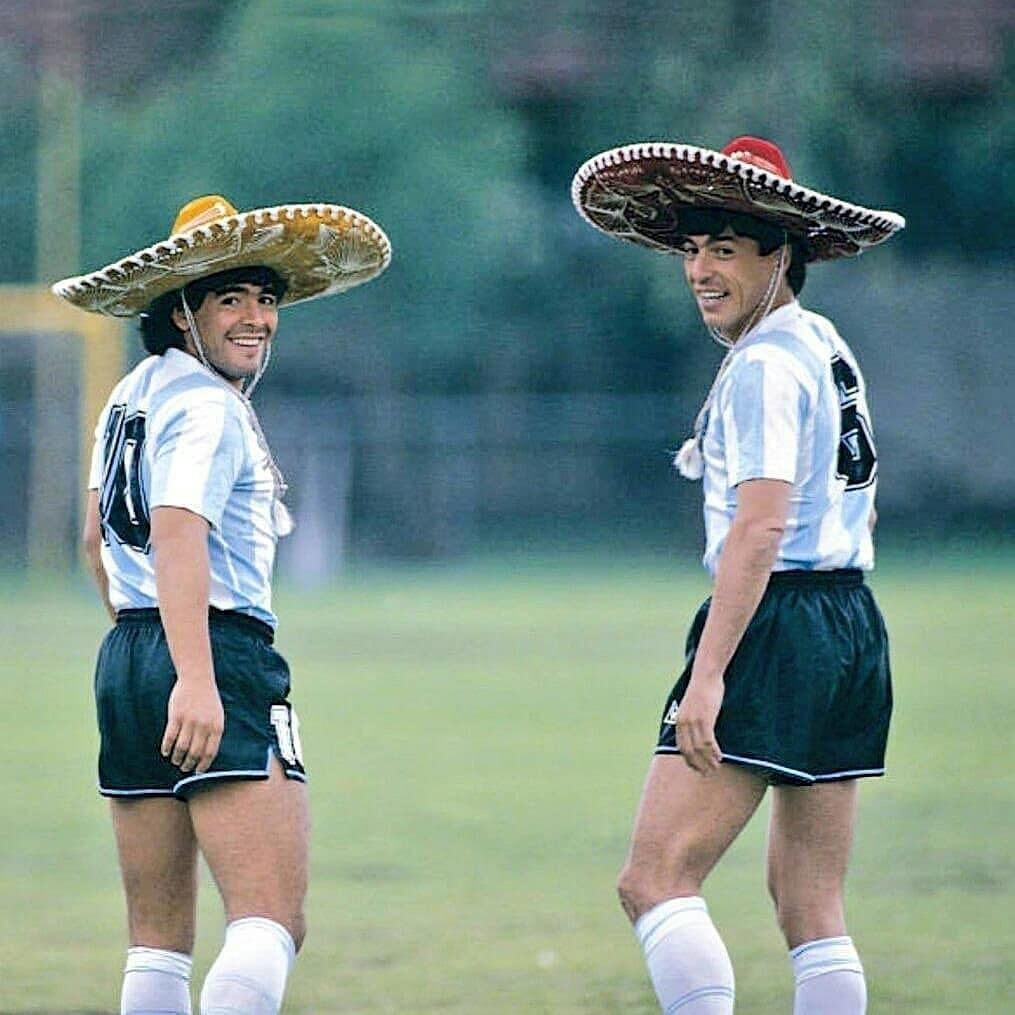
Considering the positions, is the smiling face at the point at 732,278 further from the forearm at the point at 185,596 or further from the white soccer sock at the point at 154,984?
the white soccer sock at the point at 154,984

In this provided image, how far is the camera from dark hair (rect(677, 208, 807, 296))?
4.57m

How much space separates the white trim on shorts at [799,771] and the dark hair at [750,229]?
816 mm

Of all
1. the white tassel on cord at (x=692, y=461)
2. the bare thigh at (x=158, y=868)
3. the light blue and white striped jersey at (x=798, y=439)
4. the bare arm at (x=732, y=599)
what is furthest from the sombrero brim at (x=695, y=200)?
the bare thigh at (x=158, y=868)

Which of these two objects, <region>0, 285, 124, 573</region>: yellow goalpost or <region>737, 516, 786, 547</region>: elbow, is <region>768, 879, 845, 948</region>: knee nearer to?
<region>737, 516, 786, 547</region>: elbow

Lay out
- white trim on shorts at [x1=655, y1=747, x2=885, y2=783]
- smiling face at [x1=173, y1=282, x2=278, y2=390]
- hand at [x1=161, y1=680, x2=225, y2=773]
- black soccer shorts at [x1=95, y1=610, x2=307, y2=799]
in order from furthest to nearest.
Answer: smiling face at [x1=173, y1=282, x2=278, y2=390]
white trim on shorts at [x1=655, y1=747, x2=885, y2=783]
black soccer shorts at [x1=95, y1=610, x2=307, y2=799]
hand at [x1=161, y1=680, x2=225, y2=773]

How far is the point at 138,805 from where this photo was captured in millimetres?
4391

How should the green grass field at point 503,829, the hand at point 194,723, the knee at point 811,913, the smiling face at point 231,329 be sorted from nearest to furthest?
the hand at point 194,723 < the smiling face at point 231,329 < the knee at point 811,913 < the green grass field at point 503,829

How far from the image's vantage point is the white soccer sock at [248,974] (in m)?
4.21

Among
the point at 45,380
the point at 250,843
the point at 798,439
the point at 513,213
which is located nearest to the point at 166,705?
the point at 250,843

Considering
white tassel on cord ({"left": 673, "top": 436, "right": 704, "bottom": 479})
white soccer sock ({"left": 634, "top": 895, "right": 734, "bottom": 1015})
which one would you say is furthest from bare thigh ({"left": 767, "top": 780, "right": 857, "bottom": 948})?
white tassel on cord ({"left": 673, "top": 436, "right": 704, "bottom": 479})

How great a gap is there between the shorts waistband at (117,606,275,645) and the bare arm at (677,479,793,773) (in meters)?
0.69

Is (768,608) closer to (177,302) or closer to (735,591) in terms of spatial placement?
(735,591)

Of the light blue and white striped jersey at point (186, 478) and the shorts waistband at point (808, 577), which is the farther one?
the shorts waistband at point (808, 577)

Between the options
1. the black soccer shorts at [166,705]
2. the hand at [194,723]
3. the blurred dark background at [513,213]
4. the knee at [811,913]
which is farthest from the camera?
the blurred dark background at [513,213]
